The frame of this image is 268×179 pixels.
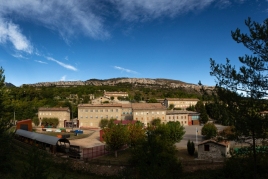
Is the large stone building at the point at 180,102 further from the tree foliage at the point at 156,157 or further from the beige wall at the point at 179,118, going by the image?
the tree foliage at the point at 156,157

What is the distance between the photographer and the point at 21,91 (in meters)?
90.7

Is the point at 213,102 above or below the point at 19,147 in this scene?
above

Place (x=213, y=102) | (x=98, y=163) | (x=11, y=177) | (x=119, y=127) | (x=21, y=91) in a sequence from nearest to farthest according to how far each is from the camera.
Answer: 1. (x=213, y=102)
2. (x=11, y=177)
3. (x=98, y=163)
4. (x=119, y=127)
5. (x=21, y=91)

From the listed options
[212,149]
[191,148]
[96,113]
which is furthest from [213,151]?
[96,113]

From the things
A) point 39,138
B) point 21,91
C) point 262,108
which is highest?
point 21,91

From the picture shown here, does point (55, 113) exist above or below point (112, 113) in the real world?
above

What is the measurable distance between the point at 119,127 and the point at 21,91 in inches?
3025

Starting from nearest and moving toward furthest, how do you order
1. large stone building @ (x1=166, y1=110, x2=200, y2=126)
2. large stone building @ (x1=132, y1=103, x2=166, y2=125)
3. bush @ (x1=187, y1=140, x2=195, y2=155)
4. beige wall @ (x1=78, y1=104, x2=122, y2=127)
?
bush @ (x1=187, y1=140, x2=195, y2=155) < beige wall @ (x1=78, y1=104, x2=122, y2=127) < large stone building @ (x1=132, y1=103, x2=166, y2=125) < large stone building @ (x1=166, y1=110, x2=200, y2=126)

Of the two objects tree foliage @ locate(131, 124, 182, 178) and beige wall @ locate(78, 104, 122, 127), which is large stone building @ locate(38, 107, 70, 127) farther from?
tree foliage @ locate(131, 124, 182, 178)

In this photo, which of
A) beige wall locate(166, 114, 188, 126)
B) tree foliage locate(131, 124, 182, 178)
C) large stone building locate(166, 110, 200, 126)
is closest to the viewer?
tree foliage locate(131, 124, 182, 178)

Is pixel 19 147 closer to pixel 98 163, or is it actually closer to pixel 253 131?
pixel 98 163

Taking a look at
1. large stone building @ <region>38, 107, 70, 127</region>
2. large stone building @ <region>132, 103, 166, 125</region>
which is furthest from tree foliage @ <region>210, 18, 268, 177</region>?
large stone building @ <region>38, 107, 70, 127</region>

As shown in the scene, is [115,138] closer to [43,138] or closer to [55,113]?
[43,138]

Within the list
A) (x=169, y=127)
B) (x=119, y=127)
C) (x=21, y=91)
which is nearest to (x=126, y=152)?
(x=119, y=127)
